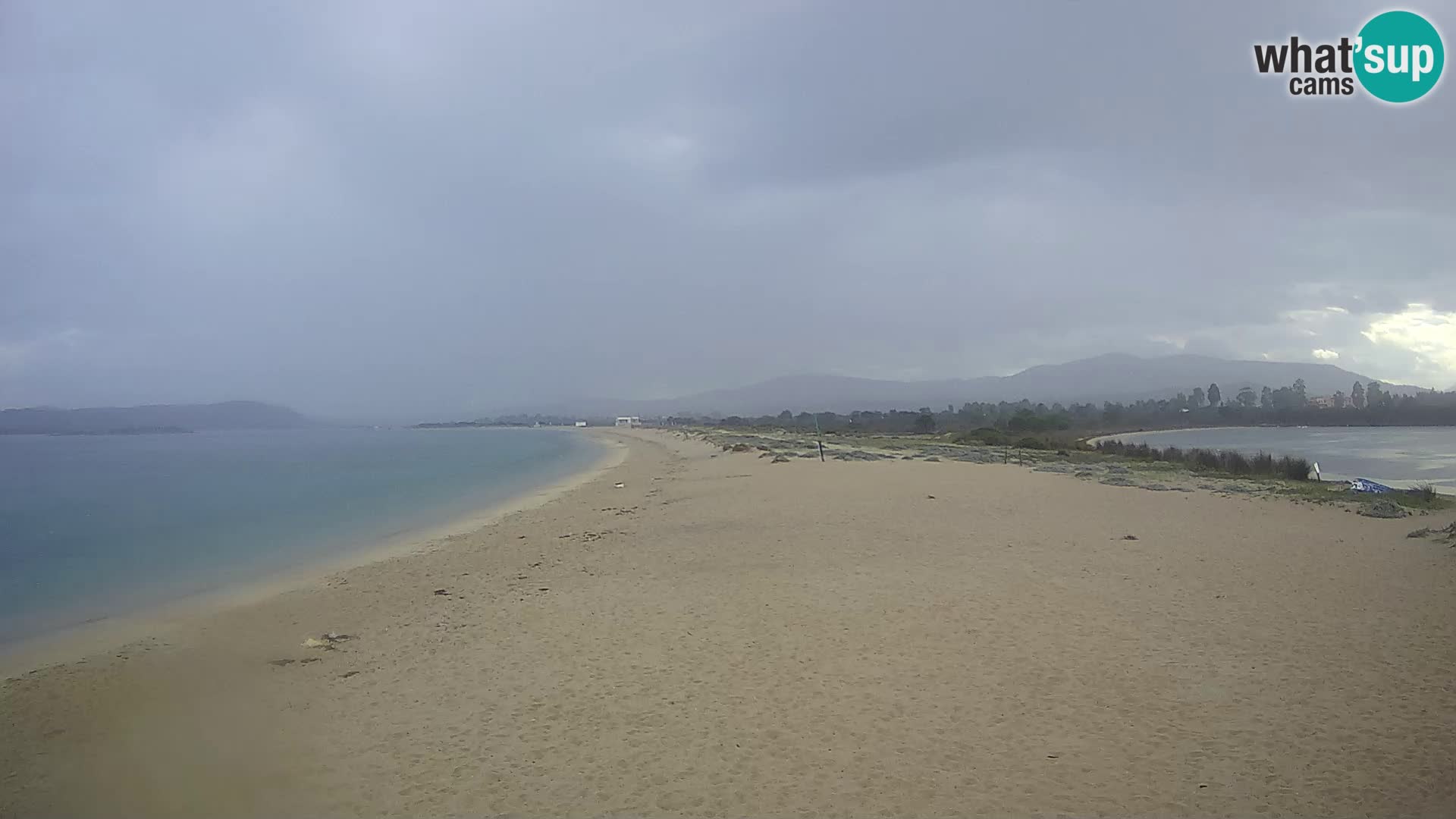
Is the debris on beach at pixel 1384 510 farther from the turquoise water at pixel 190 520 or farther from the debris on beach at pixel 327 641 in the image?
the turquoise water at pixel 190 520

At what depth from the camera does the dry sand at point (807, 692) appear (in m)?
4.45

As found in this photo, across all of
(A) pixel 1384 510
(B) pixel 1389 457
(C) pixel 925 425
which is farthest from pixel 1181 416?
(A) pixel 1384 510

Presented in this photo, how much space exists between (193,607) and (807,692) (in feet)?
34.0

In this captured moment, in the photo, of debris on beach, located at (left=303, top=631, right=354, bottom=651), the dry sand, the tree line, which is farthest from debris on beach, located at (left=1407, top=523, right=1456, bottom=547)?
the tree line

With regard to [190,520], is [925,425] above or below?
above

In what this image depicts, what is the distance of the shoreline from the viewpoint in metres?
8.85

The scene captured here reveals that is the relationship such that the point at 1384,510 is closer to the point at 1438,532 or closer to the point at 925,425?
the point at 1438,532

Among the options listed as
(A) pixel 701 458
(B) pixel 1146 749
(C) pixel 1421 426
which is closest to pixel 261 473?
(A) pixel 701 458

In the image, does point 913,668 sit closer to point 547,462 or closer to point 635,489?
point 635,489

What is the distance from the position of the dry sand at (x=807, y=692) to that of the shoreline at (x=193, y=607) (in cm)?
52

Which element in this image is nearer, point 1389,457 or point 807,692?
point 807,692

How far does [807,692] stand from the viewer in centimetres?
594

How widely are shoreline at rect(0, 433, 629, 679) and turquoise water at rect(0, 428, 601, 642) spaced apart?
41 centimetres

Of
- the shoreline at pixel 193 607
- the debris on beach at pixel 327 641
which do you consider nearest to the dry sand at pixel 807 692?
the debris on beach at pixel 327 641
